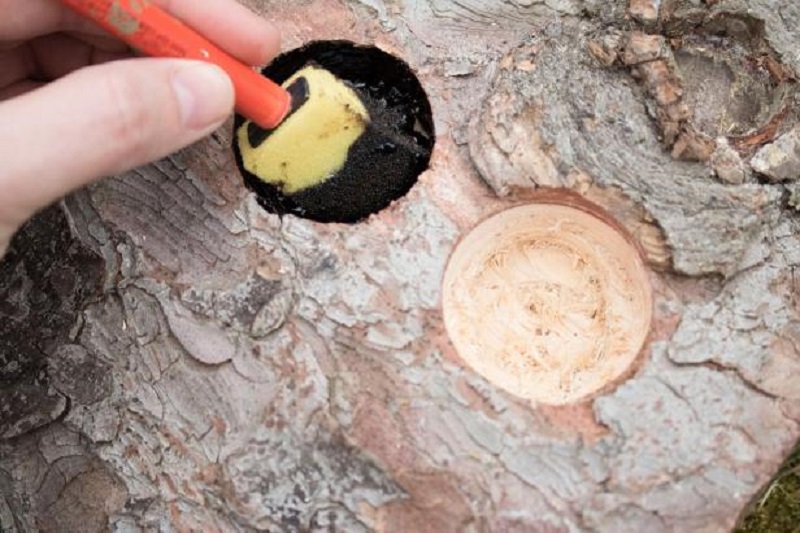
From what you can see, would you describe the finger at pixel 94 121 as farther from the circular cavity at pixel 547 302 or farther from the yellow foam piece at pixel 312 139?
the circular cavity at pixel 547 302

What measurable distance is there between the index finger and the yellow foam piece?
86 millimetres

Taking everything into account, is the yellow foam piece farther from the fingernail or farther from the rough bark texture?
the fingernail

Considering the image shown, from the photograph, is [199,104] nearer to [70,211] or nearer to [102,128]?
[102,128]

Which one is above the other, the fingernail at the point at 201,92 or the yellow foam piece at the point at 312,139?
the fingernail at the point at 201,92

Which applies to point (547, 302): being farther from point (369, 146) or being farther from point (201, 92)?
point (201, 92)

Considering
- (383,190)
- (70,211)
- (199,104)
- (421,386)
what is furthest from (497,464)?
(70,211)

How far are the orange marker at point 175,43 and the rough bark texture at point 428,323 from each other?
0.50 feet

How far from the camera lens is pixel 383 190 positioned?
5.59ft

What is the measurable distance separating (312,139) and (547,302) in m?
→ 0.50

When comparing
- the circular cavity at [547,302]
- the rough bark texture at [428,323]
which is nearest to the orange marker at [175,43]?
the rough bark texture at [428,323]

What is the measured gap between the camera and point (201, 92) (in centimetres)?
139

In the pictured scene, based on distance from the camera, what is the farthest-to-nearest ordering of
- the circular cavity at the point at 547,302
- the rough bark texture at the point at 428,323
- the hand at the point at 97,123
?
1. the circular cavity at the point at 547,302
2. the rough bark texture at the point at 428,323
3. the hand at the point at 97,123

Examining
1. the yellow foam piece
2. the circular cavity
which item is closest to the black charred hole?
the yellow foam piece

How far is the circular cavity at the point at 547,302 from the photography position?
5.30 ft
